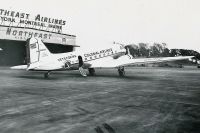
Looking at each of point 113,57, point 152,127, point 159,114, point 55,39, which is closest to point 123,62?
point 113,57

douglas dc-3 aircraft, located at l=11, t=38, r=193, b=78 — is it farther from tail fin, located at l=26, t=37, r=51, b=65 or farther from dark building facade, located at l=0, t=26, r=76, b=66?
dark building facade, located at l=0, t=26, r=76, b=66

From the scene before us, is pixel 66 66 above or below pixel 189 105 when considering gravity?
above

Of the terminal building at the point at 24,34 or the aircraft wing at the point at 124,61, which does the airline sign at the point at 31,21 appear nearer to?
the terminal building at the point at 24,34

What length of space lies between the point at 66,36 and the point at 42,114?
5606cm

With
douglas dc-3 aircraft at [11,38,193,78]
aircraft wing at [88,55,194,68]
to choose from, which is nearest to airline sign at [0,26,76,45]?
douglas dc-3 aircraft at [11,38,193,78]

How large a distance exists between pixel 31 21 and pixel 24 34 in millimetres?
6010

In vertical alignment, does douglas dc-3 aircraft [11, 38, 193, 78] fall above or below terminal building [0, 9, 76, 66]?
below

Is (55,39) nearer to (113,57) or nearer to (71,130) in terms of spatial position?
(113,57)

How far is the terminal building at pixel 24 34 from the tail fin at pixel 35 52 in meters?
28.1

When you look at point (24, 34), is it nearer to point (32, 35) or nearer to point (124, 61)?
point (32, 35)

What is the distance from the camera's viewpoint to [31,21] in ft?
199

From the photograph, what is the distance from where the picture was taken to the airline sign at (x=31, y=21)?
56719 millimetres

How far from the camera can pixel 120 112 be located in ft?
31.0

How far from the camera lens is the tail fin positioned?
2531cm
